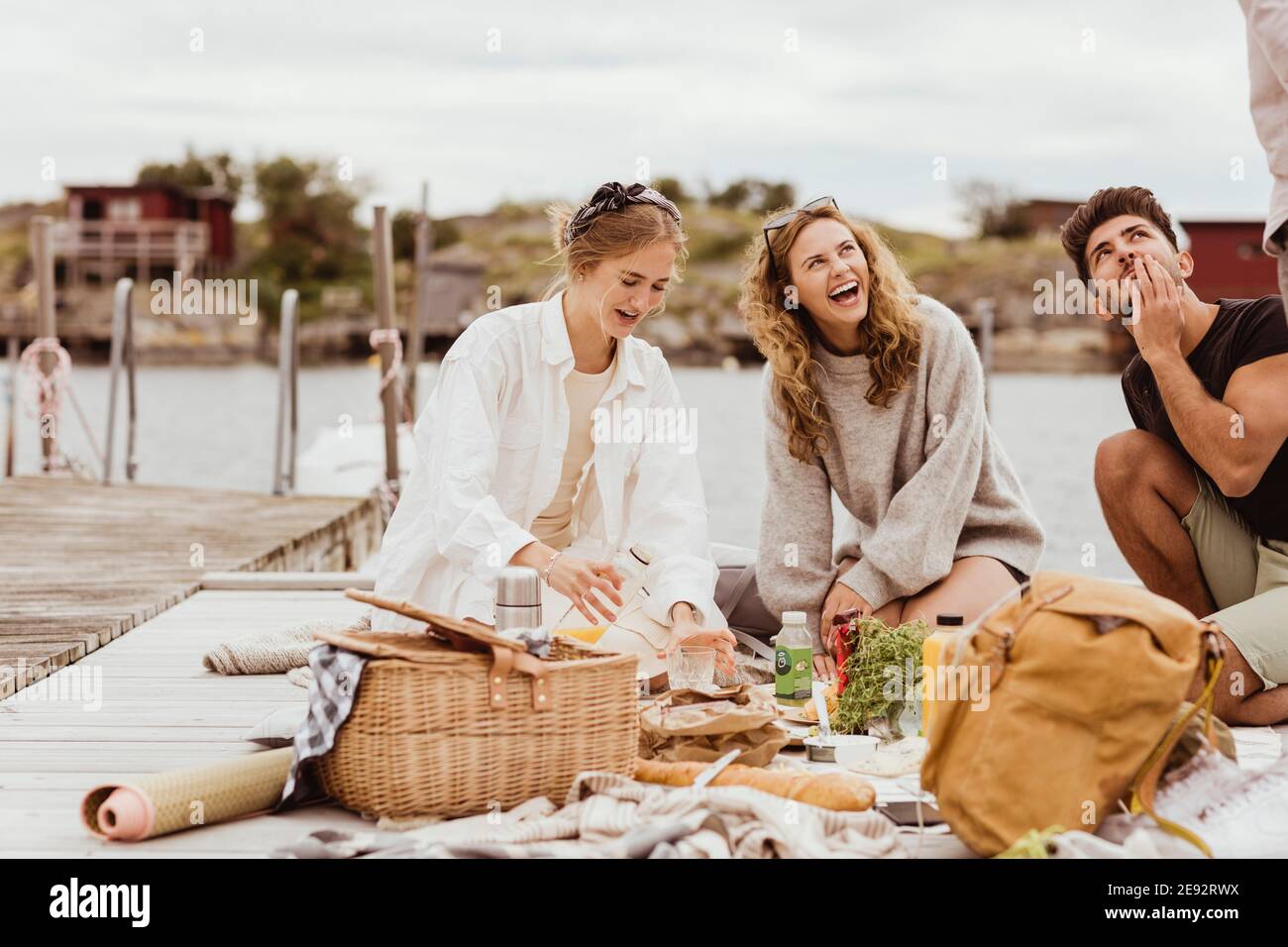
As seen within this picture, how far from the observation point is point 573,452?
13.5ft

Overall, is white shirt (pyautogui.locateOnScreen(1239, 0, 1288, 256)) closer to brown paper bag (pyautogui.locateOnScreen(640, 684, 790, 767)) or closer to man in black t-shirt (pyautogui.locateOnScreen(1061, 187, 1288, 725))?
man in black t-shirt (pyautogui.locateOnScreen(1061, 187, 1288, 725))

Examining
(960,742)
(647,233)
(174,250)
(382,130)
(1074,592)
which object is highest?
(382,130)

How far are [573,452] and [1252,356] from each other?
6.18 feet

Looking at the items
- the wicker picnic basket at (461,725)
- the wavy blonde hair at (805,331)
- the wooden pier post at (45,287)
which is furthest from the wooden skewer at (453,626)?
the wooden pier post at (45,287)

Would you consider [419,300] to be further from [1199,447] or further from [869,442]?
[1199,447]

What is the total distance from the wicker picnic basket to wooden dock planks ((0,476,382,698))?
5.83 ft

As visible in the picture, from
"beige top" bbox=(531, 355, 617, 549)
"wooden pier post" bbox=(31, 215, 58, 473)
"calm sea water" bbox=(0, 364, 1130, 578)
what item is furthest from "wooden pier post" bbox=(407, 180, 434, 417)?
"beige top" bbox=(531, 355, 617, 549)

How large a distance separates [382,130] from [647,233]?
63852mm

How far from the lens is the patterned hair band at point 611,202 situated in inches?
152

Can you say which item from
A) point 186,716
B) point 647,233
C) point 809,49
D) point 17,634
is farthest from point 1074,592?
point 809,49

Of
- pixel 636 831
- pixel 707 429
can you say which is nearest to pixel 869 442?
pixel 636 831

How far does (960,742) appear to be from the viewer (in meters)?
2.57

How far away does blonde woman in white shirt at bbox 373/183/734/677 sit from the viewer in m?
3.79

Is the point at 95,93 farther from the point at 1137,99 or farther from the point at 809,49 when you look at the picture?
the point at 1137,99
